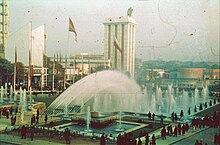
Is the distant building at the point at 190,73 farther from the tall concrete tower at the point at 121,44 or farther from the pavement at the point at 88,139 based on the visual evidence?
the pavement at the point at 88,139

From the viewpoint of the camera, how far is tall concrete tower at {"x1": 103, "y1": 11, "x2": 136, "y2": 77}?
33.2 m

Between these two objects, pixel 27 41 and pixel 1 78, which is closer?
pixel 27 41

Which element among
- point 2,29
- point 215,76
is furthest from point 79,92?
point 215,76

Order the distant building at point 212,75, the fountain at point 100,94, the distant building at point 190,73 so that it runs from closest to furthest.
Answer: the fountain at point 100,94, the distant building at point 212,75, the distant building at point 190,73

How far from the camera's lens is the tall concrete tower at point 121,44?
3325cm

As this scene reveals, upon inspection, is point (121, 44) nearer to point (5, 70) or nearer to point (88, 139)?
point (5, 70)

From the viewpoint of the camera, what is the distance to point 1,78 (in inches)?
1037

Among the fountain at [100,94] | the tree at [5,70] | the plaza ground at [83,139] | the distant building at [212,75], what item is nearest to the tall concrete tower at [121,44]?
the distant building at [212,75]

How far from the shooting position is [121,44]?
3631 cm

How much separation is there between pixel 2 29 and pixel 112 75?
10.5 m

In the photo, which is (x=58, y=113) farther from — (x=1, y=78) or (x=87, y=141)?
(x=1, y=78)

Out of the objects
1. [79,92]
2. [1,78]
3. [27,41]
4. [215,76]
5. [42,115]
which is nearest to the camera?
[42,115]

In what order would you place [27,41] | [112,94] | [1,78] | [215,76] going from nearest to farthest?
[112,94] < [27,41] < [1,78] < [215,76]

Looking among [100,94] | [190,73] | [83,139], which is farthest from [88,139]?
[190,73]
